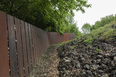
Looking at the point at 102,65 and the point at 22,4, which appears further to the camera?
the point at 22,4

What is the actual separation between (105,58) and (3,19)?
158 inches

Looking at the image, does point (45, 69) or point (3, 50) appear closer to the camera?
point (3, 50)

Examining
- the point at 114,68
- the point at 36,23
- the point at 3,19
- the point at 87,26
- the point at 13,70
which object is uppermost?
the point at 87,26

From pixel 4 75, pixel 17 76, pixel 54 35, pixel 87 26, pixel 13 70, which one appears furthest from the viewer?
pixel 87 26

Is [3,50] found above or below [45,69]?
above

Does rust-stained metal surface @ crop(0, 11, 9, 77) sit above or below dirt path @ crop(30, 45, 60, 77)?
above

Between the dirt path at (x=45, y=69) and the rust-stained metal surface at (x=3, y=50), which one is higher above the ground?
the rust-stained metal surface at (x=3, y=50)

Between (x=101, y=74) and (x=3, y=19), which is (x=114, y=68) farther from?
(x=3, y=19)

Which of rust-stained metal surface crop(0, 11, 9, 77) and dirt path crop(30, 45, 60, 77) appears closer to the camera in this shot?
rust-stained metal surface crop(0, 11, 9, 77)

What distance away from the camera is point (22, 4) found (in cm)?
679

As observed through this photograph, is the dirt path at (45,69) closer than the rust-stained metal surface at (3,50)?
No

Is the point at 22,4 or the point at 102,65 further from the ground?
the point at 22,4

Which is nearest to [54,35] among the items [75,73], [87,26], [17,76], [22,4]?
[22,4]

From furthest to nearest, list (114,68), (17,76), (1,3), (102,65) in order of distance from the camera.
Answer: (1,3)
(102,65)
(114,68)
(17,76)
